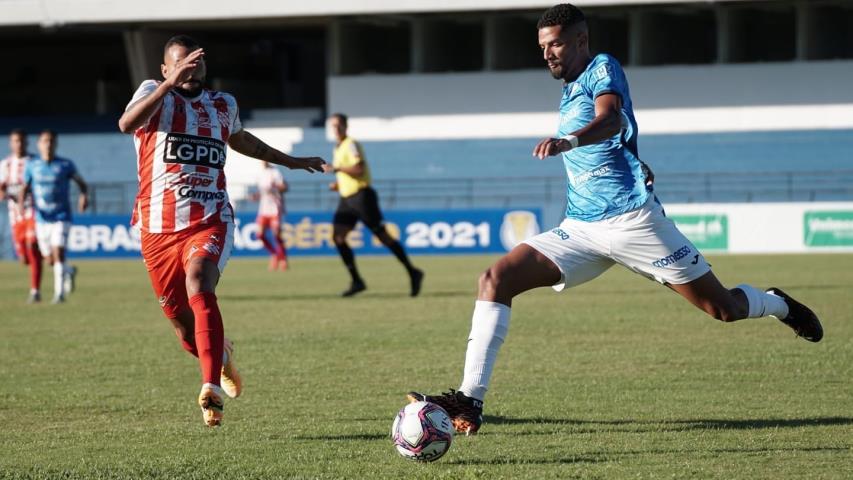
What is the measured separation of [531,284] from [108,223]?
27.4m

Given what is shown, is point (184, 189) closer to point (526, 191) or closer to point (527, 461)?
point (527, 461)

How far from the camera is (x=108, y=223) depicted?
107 feet

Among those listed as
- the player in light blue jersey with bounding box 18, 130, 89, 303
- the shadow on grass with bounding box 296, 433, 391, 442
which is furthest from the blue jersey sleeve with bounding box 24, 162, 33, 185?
the shadow on grass with bounding box 296, 433, 391, 442

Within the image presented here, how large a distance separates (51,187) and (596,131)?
40.2 feet

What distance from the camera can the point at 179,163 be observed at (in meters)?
7.36

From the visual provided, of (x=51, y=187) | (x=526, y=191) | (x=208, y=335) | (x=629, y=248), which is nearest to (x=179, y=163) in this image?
(x=208, y=335)

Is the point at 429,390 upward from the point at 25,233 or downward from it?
downward

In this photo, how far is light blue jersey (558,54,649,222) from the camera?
A: 6703 millimetres

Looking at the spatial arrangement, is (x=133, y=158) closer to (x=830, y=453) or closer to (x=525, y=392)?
(x=525, y=392)

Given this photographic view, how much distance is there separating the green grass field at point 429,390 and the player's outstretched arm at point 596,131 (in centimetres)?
143

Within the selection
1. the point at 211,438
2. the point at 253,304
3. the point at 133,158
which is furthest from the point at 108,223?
the point at 211,438

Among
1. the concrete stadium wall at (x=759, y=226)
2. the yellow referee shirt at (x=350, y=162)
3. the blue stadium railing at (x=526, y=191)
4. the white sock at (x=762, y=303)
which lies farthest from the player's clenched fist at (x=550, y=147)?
the blue stadium railing at (x=526, y=191)

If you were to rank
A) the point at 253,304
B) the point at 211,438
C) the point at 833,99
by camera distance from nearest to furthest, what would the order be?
the point at 211,438 < the point at 253,304 < the point at 833,99

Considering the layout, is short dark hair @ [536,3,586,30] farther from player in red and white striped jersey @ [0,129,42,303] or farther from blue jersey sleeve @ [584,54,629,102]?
player in red and white striped jersey @ [0,129,42,303]
